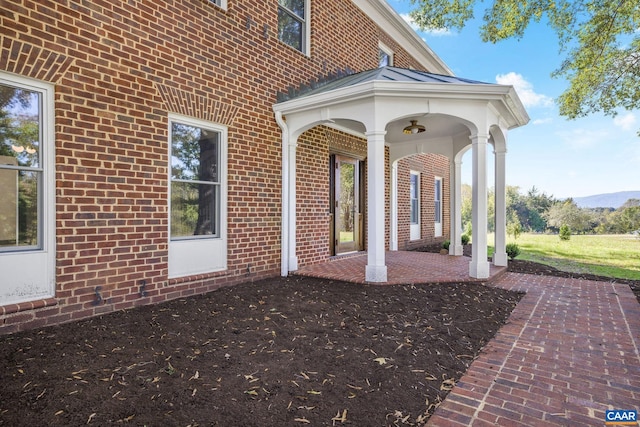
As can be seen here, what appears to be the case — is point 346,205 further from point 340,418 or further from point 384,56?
point 340,418

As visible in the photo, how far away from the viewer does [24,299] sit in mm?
3145

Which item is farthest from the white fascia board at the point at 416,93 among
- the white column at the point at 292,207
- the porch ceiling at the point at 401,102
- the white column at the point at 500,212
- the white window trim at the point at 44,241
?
the white window trim at the point at 44,241

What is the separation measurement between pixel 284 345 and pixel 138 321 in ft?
5.28

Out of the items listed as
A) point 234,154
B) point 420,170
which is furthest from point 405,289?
point 420,170

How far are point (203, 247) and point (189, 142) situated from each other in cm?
144

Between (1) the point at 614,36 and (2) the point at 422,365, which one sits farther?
(1) the point at 614,36

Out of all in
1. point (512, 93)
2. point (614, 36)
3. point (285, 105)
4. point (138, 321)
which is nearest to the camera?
point (138, 321)

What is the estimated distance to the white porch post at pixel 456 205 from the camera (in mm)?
8000

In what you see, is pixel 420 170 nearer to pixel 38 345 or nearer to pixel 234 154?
pixel 234 154

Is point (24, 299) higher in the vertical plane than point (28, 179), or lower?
lower

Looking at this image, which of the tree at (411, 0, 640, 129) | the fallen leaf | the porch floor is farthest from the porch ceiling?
the tree at (411, 0, 640, 129)

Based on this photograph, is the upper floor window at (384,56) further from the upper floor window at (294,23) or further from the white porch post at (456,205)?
the white porch post at (456,205)

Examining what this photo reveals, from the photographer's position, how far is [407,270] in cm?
591

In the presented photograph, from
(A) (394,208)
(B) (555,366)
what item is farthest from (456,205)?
(B) (555,366)
